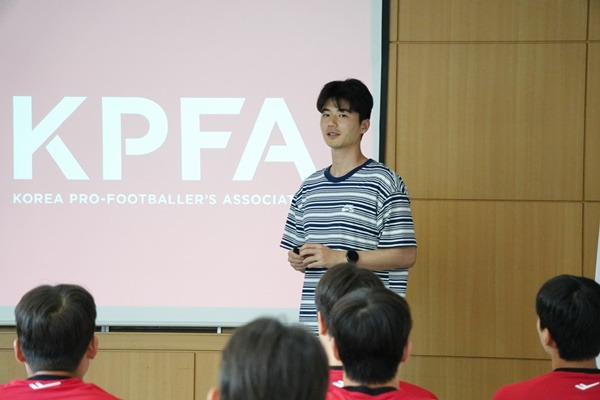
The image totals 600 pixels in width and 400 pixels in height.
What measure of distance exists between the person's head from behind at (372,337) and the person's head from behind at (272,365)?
658 millimetres

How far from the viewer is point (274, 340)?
3.95ft

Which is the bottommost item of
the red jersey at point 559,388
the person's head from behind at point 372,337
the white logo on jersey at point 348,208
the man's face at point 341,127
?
the red jersey at point 559,388

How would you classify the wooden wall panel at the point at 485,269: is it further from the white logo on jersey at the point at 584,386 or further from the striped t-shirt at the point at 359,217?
the white logo on jersey at the point at 584,386

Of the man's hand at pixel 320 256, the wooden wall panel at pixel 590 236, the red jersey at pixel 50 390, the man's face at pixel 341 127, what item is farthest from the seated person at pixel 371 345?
the wooden wall panel at pixel 590 236

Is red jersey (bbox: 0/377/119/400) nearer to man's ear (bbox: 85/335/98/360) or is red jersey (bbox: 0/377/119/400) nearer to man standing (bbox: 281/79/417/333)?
man's ear (bbox: 85/335/98/360)

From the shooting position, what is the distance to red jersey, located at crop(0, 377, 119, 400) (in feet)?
6.58

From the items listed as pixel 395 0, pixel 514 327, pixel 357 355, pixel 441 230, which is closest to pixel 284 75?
pixel 395 0

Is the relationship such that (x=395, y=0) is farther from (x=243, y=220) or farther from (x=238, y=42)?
(x=243, y=220)

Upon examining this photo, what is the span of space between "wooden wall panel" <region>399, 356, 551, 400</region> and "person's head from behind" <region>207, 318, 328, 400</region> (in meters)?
3.29

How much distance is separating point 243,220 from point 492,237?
1.31 metres

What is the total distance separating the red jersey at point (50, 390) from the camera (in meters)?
2.01

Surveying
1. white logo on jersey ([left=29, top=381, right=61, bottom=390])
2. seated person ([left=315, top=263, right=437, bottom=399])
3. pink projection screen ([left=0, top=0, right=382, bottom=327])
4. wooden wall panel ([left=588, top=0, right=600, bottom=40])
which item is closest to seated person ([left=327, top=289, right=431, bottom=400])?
seated person ([left=315, top=263, right=437, bottom=399])

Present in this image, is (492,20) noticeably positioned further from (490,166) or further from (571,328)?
(571,328)

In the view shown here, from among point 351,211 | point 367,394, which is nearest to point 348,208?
point 351,211
